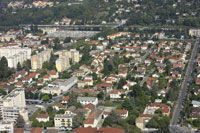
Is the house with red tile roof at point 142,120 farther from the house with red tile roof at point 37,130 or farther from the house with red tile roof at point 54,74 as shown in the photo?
the house with red tile roof at point 54,74

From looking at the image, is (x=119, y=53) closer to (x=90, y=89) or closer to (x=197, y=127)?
(x=90, y=89)

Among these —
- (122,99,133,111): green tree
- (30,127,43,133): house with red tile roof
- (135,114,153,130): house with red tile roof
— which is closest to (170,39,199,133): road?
(135,114,153,130): house with red tile roof

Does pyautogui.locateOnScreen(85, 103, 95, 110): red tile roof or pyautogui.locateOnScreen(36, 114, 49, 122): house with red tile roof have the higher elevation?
pyautogui.locateOnScreen(85, 103, 95, 110): red tile roof

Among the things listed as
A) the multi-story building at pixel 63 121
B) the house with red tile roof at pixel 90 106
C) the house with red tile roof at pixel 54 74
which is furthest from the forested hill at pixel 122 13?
the multi-story building at pixel 63 121

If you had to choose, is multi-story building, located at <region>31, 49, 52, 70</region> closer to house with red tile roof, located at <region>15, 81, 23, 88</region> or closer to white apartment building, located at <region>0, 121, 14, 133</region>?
house with red tile roof, located at <region>15, 81, 23, 88</region>

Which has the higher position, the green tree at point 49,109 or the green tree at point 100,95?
the green tree at point 100,95

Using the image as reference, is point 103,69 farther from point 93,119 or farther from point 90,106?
point 93,119
